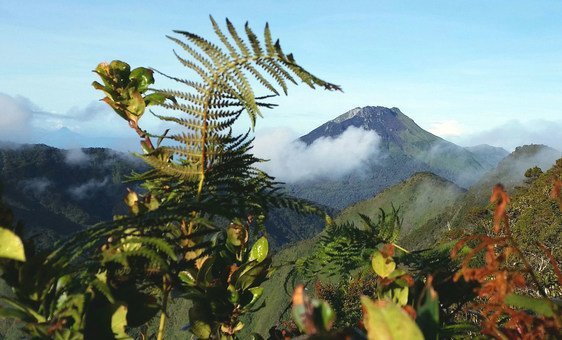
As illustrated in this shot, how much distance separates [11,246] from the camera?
1.28 metres

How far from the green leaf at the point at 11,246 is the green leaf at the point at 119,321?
12.6 inches

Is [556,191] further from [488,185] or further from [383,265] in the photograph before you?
[488,185]

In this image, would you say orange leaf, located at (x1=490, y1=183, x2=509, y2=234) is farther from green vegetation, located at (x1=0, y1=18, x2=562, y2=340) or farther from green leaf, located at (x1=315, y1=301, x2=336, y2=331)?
green leaf, located at (x1=315, y1=301, x2=336, y2=331)

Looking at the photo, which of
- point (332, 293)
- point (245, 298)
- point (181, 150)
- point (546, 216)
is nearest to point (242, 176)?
point (181, 150)

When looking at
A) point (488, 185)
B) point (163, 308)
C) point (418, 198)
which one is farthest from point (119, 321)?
point (418, 198)

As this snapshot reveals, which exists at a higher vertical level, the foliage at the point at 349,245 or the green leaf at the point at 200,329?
the foliage at the point at 349,245

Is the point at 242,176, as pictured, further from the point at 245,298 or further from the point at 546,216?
the point at 546,216

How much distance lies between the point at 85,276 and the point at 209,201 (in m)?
0.51

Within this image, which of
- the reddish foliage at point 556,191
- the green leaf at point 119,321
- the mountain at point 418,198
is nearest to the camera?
the reddish foliage at point 556,191

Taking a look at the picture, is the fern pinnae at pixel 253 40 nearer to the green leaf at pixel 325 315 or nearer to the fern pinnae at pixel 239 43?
the fern pinnae at pixel 239 43

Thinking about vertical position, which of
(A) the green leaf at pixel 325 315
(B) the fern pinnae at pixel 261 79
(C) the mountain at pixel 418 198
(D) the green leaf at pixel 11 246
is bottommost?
(C) the mountain at pixel 418 198

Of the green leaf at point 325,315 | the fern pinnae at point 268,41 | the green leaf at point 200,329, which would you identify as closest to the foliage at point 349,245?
the green leaf at point 200,329

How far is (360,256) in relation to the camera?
7.62ft

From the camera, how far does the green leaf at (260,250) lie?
7.58 ft
